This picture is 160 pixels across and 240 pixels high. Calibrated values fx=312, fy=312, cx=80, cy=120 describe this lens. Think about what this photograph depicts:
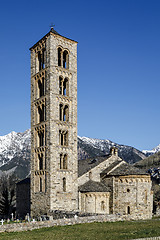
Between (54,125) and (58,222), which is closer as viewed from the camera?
(58,222)

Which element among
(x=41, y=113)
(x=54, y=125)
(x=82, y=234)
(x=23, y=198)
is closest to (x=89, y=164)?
(x=54, y=125)

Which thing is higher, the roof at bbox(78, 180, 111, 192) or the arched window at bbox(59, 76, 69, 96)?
the arched window at bbox(59, 76, 69, 96)

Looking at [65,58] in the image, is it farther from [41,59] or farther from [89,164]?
[89,164]

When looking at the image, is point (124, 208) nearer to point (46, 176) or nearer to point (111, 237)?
point (46, 176)

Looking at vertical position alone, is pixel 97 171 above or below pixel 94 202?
above

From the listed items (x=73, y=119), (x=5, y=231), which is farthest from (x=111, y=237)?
(x=73, y=119)

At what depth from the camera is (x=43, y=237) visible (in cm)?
2247

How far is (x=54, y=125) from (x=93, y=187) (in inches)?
395

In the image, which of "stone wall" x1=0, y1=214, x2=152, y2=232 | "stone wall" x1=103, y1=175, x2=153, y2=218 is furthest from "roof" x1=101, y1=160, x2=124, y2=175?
"stone wall" x1=0, y1=214, x2=152, y2=232

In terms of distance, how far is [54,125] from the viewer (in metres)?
41.5

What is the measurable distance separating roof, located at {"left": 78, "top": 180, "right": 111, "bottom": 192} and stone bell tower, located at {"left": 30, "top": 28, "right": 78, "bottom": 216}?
1357 mm

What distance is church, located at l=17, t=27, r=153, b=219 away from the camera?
40844 millimetres

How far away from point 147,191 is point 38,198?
14.8m

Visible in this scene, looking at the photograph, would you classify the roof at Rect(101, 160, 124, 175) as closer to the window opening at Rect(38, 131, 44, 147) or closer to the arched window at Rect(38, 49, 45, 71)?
the window opening at Rect(38, 131, 44, 147)
